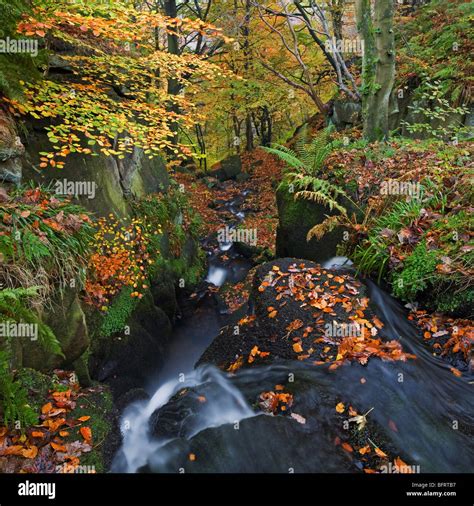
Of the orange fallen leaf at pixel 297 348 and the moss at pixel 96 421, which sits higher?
the orange fallen leaf at pixel 297 348

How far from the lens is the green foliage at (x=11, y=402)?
310 cm

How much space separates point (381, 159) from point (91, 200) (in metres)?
6.14

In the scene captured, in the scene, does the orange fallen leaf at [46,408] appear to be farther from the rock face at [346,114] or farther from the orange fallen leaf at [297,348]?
Answer: the rock face at [346,114]

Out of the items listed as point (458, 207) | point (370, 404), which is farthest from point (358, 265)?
point (370, 404)

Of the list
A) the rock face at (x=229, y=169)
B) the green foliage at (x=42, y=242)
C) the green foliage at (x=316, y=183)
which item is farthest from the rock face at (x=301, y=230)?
the rock face at (x=229, y=169)

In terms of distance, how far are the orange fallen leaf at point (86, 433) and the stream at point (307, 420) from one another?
37cm

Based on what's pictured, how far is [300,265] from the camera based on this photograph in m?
6.05

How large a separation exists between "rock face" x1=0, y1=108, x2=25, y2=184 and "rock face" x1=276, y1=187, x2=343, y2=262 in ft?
18.1

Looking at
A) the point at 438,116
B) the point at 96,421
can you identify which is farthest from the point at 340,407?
the point at 438,116

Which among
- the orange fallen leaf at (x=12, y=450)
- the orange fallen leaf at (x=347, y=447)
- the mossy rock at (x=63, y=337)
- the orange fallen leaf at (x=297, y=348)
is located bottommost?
the orange fallen leaf at (x=347, y=447)

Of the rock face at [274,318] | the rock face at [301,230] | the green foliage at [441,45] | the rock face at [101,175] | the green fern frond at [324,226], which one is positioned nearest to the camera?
the rock face at [274,318]

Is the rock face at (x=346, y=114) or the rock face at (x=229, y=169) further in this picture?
the rock face at (x=229, y=169)

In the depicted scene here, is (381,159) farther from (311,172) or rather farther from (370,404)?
(370,404)
